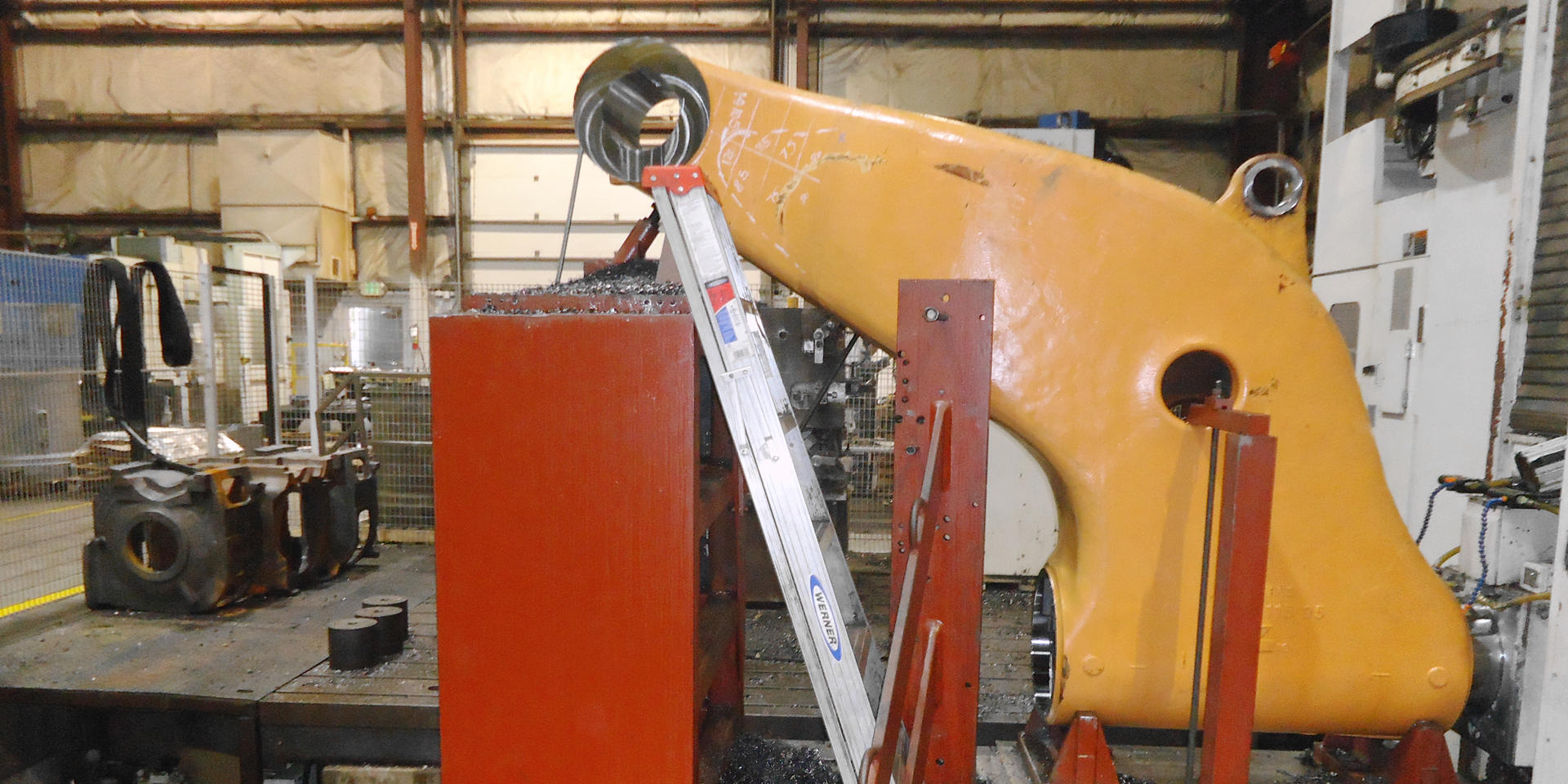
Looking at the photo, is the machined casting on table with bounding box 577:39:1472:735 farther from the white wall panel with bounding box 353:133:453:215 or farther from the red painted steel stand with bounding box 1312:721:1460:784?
the white wall panel with bounding box 353:133:453:215

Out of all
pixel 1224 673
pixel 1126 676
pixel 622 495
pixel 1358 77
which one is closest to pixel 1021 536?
pixel 1126 676

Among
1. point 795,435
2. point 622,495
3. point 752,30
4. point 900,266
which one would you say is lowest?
point 622,495

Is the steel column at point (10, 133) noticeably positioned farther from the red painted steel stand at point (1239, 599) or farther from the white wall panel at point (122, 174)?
the red painted steel stand at point (1239, 599)

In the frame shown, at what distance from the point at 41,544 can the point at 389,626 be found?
4107mm

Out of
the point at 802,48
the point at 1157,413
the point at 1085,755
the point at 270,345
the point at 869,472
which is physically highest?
the point at 802,48

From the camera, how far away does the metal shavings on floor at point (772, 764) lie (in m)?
2.35

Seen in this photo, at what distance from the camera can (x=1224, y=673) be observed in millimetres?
1318

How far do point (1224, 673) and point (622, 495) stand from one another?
124 cm

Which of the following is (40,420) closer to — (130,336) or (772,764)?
(130,336)

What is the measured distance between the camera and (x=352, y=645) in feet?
9.55

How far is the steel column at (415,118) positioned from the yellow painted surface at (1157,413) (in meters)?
7.75

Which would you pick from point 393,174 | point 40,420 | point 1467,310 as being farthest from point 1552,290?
point 393,174

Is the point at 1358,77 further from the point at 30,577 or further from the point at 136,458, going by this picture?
the point at 30,577

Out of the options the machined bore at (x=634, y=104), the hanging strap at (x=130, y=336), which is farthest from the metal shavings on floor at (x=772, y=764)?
the hanging strap at (x=130, y=336)
